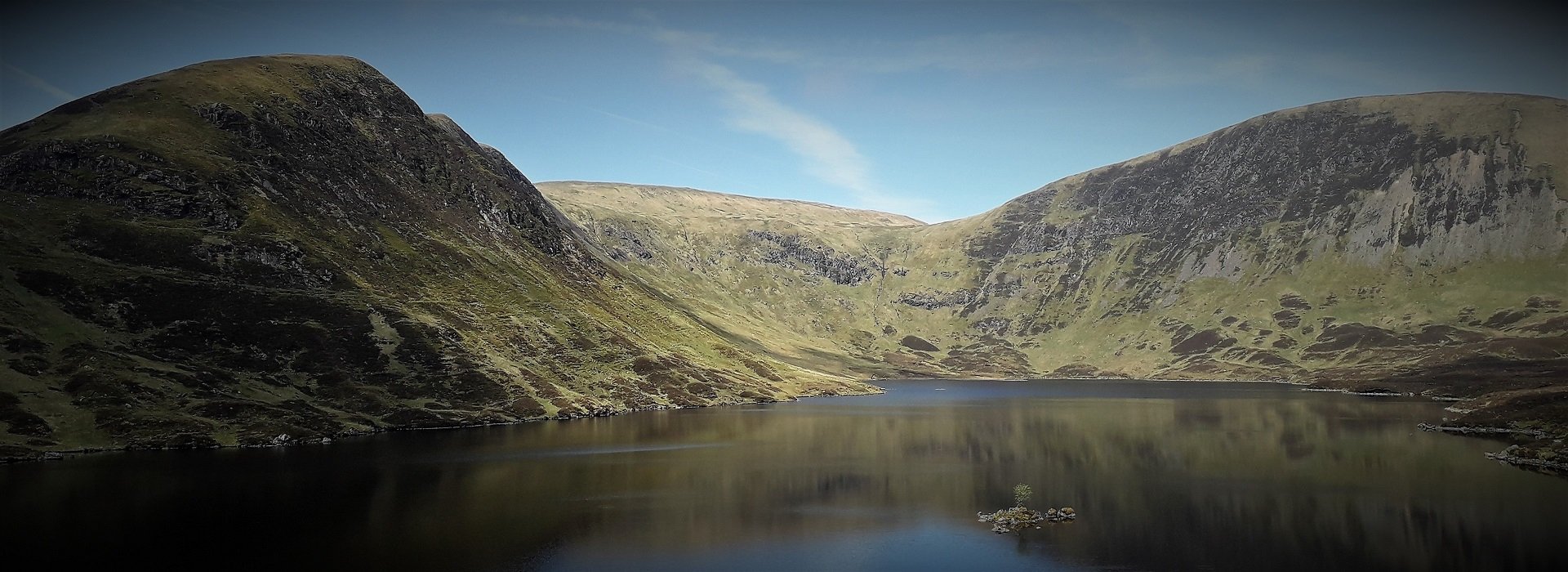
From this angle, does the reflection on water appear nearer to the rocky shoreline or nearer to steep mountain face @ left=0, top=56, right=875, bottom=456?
the rocky shoreline

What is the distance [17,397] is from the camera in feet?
340

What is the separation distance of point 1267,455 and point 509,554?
91505mm

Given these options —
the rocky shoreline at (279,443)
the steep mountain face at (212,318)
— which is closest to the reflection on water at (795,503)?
the rocky shoreline at (279,443)

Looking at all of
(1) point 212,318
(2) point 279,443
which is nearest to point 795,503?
(2) point 279,443

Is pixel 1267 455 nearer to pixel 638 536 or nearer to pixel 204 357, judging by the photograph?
pixel 638 536

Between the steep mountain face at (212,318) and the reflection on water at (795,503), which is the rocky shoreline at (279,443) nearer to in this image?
the steep mountain face at (212,318)

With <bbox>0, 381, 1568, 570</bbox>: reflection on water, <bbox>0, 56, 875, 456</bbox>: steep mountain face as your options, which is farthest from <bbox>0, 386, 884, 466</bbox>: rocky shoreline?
<bbox>0, 381, 1568, 570</bbox>: reflection on water

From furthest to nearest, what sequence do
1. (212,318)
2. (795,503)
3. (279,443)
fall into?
(212,318), (279,443), (795,503)

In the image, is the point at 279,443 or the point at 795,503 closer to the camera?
the point at 795,503

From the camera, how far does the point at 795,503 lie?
76188 mm

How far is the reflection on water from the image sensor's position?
5531 cm

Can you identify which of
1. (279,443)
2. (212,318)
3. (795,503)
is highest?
(212,318)

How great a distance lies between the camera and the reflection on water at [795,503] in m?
55.3

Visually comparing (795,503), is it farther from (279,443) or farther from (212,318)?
(212,318)
